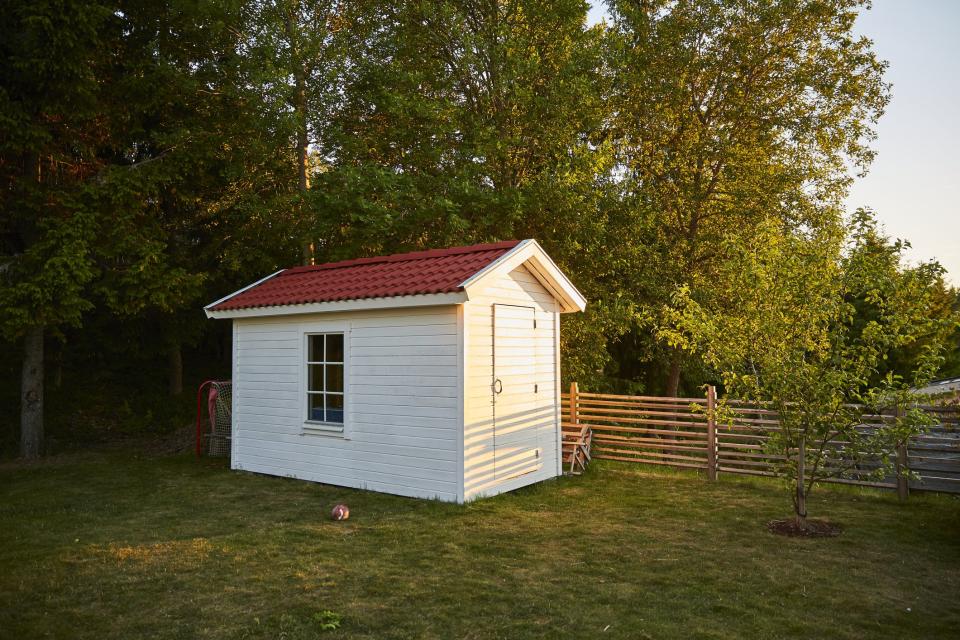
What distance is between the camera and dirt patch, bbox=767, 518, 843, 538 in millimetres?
6941

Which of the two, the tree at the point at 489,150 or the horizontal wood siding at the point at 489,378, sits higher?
the tree at the point at 489,150

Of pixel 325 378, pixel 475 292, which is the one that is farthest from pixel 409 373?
pixel 325 378

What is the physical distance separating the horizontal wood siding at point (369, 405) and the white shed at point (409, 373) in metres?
0.02

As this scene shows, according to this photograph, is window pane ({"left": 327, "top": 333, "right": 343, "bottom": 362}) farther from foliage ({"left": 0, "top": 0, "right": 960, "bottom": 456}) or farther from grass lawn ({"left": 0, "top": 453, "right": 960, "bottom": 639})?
foliage ({"left": 0, "top": 0, "right": 960, "bottom": 456})

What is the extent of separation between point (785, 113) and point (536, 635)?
15.2 m

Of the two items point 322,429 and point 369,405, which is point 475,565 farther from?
point 322,429

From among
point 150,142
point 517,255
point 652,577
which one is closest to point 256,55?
point 150,142

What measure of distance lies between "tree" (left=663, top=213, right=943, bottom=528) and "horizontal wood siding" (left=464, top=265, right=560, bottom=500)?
2430 millimetres

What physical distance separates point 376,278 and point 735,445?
572cm

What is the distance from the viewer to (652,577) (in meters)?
5.58

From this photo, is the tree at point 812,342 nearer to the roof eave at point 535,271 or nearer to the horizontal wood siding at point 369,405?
the roof eave at point 535,271

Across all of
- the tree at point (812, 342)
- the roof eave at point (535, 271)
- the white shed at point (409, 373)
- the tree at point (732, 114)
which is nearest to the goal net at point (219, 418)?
the white shed at point (409, 373)

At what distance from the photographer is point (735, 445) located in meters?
9.70

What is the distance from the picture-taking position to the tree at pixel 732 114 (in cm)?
1541
